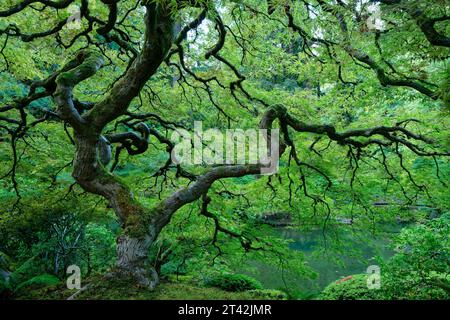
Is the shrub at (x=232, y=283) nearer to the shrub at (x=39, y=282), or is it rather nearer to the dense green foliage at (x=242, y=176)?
the dense green foliage at (x=242, y=176)

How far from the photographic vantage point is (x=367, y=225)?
5.16 meters

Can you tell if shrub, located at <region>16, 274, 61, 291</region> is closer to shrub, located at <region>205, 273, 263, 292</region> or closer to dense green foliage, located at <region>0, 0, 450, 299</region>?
dense green foliage, located at <region>0, 0, 450, 299</region>

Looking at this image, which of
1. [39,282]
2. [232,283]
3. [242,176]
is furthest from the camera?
[232,283]

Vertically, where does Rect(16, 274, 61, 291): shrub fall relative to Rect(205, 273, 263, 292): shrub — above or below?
above

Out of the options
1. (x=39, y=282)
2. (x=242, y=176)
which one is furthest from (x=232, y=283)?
(x=39, y=282)

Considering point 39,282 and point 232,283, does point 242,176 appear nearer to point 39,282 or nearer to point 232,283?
point 232,283

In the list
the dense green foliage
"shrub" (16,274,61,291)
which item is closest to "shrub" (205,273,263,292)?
the dense green foliage

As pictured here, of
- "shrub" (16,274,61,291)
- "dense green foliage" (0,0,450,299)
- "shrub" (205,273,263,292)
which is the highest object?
"dense green foliage" (0,0,450,299)

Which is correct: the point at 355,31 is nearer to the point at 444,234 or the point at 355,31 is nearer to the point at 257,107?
the point at 444,234

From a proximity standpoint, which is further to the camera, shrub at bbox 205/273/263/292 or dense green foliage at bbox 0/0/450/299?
shrub at bbox 205/273/263/292

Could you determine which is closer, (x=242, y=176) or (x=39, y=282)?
(x=242, y=176)

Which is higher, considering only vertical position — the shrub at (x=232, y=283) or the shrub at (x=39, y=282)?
the shrub at (x=39, y=282)

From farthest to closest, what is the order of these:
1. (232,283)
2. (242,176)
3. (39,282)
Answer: (232,283)
(39,282)
(242,176)

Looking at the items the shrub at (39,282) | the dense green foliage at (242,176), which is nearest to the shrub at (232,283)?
the dense green foliage at (242,176)
